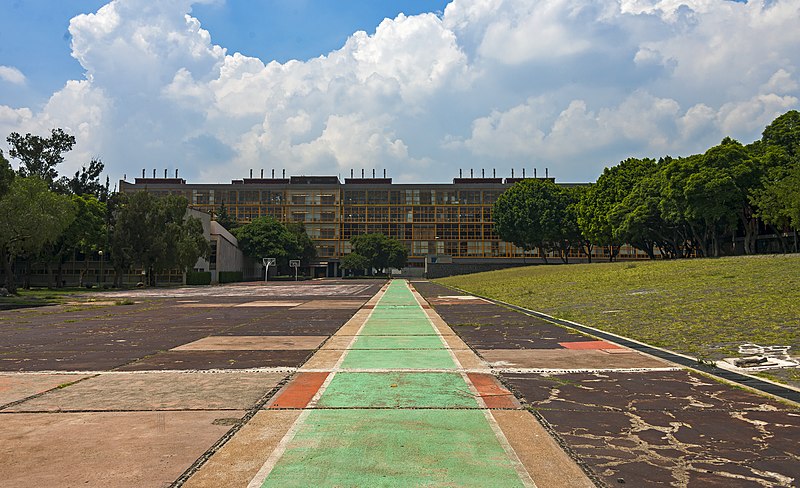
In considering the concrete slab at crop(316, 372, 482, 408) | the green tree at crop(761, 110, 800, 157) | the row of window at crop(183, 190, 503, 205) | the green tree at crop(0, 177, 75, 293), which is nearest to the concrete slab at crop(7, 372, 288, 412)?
the concrete slab at crop(316, 372, 482, 408)

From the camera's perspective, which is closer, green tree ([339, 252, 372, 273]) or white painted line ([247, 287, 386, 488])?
white painted line ([247, 287, 386, 488])

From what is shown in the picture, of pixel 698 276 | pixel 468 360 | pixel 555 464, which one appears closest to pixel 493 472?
pixel 555 464

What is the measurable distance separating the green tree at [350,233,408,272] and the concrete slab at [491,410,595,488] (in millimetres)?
107769

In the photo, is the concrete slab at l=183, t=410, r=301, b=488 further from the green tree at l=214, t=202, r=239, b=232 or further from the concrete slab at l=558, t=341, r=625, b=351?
the green tree at l=214, t=202, r=239, b=232

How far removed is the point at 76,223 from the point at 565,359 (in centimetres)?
5973

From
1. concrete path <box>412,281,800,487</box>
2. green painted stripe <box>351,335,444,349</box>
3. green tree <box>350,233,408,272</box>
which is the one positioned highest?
green tree <box>350,233,408,272</box>

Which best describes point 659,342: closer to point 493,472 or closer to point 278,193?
point 493,472

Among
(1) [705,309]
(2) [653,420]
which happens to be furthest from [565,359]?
(1) [705,309]

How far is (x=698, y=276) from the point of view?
28609 millimetres

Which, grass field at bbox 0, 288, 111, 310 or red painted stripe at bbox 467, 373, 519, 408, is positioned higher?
red painted stripe at bbox 467, 373, 519, 408

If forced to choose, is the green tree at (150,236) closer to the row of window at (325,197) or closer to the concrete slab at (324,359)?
the concrete slab at (324,359)

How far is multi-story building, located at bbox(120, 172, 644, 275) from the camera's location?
128750 millimetres

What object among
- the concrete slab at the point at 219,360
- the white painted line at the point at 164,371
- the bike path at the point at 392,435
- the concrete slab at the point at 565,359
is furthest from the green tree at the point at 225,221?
the bike path at the point at 392,435

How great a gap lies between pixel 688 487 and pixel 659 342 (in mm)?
8099
